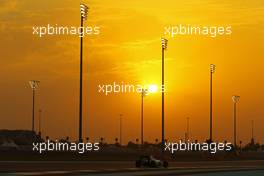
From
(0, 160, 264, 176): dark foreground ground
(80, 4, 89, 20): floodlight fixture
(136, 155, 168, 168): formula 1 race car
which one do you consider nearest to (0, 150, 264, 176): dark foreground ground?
(0, 160, 264, 176): dark foreground ground

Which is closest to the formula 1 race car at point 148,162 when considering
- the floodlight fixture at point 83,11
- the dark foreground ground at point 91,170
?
the dark foreground ground at point 91,170

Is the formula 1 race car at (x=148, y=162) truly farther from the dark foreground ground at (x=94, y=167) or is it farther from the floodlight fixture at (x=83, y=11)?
the floodlight fixture at (x=83, y=11)

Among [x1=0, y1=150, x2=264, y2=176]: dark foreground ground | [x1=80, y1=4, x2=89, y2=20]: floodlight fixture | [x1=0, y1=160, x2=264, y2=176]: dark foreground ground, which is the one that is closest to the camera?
[x1=0, y1=160, x2=264, y2=176]: dark foreground ground

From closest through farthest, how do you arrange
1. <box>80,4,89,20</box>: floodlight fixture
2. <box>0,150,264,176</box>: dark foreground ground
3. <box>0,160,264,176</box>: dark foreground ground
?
<box>0,160,264,176</box>: dark foreground ground
<box>0,150,264,176</box>: dark foreground ground
<box>80,4,89,20</box>: floodlight fixture

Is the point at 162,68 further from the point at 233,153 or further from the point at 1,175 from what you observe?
the point at 233,153

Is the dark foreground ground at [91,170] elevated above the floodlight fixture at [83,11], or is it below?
below

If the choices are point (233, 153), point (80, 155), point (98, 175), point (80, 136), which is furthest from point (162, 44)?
point (233, 153)

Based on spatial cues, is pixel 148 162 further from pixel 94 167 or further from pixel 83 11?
pixel 83 11

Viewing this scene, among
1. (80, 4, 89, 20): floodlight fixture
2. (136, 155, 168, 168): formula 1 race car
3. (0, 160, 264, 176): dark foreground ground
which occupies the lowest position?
(0, 160, 264, 176): dark foreground ground

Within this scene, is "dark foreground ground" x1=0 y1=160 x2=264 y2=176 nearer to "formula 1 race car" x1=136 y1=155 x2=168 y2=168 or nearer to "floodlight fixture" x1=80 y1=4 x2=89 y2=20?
"formula 1 race car" x1=136 y1=155 x2=168 y2=168

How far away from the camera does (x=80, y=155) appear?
101m

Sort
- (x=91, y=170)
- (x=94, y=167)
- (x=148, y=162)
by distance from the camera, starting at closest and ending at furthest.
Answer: (x=91, y=170)
(x=94, y=167)
(x=148, y=162)

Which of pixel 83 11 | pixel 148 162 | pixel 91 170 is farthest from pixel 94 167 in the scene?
pixel 83 11

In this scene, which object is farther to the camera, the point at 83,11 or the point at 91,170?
the point at 83,11
